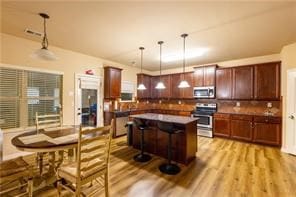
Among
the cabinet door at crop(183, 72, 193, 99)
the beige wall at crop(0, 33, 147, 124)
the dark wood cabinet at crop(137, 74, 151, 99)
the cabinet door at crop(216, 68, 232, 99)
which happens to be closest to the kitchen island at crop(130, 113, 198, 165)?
the beige wall at crop(0, 33, 147, 124)

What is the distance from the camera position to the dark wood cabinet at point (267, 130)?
4307 mm

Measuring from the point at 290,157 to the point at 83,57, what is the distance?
612 cm

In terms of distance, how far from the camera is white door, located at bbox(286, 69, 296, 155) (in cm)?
385

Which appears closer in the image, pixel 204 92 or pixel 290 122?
pixel 290 122

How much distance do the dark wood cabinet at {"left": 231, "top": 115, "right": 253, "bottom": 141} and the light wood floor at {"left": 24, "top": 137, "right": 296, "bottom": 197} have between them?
783mm

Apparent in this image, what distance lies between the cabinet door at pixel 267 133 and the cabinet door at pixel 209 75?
6.24 feet

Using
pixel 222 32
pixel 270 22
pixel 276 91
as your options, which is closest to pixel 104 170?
pixel 222 32

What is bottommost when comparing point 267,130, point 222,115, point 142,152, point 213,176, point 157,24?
point 213,176

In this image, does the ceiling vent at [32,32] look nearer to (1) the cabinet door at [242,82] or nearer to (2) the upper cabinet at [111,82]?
(2) the upper cabinet at [111,82]

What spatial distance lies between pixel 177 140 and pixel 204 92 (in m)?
3.05

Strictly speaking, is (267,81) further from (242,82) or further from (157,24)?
(157,24)

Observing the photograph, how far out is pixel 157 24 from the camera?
2.89 metres

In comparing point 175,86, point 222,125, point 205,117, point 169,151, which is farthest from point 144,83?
point 169,151

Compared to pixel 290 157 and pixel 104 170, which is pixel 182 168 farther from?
pixel 290 157
